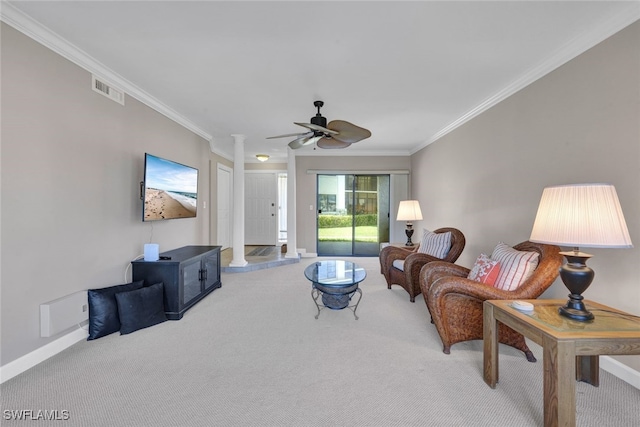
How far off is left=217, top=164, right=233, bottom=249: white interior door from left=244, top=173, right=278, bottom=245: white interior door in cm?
46

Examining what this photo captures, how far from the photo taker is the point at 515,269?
1.96m

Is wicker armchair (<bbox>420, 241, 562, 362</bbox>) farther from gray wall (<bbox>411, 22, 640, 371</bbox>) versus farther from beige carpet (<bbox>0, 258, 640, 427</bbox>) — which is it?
gray wall (<bbox>411, 22, 640, 371</bbox>)

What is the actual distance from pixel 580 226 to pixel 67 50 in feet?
12.4

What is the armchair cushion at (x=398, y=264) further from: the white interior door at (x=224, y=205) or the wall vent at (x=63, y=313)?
the white interior door at (x=224, y=205)

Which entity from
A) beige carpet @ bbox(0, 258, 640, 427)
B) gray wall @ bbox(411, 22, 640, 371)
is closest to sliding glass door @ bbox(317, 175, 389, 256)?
gray wall @ bbox(411, 22, 640, 371)

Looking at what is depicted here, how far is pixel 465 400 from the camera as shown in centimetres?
155

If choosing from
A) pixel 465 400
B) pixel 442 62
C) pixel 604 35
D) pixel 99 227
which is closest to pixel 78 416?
pixel 99 227

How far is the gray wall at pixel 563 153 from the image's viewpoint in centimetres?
171

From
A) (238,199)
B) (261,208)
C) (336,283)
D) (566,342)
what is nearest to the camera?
(566,342)

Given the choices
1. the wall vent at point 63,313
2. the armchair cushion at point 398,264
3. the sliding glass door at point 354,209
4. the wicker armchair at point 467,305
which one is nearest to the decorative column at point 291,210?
the sliding glass door at point 354,209

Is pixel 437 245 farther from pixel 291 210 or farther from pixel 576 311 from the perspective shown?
pixel 291 210

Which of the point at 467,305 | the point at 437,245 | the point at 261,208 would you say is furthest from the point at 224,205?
the point at 467,305

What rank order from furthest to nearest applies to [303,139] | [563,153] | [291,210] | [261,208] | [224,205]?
[261,208] < [224,205] < [291,210] < [303,139] < [563,153]

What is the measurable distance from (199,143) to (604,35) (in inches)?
189
